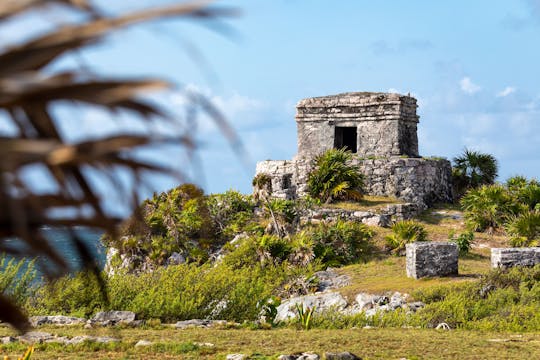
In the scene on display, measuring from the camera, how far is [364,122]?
90.5 ft

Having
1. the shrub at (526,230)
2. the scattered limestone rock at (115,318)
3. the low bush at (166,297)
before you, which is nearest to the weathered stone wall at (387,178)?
the shrub at (526,230)

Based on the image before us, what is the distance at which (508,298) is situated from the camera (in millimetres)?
13688

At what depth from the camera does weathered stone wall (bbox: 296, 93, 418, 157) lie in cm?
2722

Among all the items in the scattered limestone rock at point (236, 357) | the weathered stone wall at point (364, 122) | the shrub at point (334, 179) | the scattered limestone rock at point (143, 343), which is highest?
the weathered stone wall at point (364, 122)

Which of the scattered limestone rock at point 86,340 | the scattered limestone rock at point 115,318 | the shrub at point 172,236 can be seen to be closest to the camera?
the scattered limestone rock at point 86,340

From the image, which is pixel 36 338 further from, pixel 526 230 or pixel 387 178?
pixel 387 178

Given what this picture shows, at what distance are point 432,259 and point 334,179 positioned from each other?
339 inches

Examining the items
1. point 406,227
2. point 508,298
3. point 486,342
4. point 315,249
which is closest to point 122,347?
point 486,342

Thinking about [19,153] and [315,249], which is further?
[315,249]

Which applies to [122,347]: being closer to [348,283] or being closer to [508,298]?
[508,298]

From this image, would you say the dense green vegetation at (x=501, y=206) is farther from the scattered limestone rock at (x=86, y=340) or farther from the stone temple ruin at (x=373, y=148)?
the scattered limestone rock at (x=86, y=340)

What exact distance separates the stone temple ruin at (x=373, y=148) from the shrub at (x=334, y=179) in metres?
0.61

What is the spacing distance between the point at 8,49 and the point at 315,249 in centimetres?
1978

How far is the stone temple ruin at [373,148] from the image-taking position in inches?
1040
